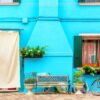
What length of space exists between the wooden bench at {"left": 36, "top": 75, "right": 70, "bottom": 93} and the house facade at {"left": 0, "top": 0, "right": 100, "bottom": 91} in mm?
402

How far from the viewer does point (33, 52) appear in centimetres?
1808

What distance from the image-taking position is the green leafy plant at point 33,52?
18.0 metres

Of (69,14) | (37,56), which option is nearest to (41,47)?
(37,56)

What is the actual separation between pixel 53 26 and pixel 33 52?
1338 millimetres

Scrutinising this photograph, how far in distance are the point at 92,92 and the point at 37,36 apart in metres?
2.94

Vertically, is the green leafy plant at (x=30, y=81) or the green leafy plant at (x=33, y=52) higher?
the green leafy plant at (x=33, y=52)

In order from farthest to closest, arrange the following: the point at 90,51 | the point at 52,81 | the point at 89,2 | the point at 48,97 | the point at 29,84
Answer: the point at 90,51 < the point at 89,2 < the point at 52,81 < the point at 29,84 < the point at 48,97

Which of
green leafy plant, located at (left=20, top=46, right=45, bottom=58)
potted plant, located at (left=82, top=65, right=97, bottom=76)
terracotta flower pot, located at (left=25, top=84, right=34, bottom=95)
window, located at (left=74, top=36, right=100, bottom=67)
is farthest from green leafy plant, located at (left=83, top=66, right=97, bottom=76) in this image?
terracotta flower pot, located at (left=25, top=84, right=34, bottom=95)

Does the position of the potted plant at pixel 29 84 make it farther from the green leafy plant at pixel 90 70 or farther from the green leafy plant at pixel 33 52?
the green leafy plant at pixel 90 70

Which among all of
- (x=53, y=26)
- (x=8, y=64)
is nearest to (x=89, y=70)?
(x=53, y=26)

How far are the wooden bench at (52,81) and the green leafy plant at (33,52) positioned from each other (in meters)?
0.86

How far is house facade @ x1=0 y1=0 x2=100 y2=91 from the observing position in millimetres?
18469

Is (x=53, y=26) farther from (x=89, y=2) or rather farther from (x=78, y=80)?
(x=78, y=80)

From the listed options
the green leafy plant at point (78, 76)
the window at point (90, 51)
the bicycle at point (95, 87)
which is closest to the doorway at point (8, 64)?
the green leafy plant at point (78, 76)
